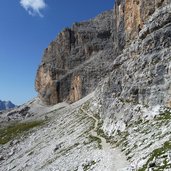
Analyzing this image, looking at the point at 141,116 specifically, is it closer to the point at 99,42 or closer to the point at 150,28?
the point at 150,28

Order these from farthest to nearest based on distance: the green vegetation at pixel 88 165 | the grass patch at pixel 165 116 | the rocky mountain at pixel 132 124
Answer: the grass patch at pixel 165 116, the green vegetation at pixel 88 165, the rocky mountain at pixel 132 124

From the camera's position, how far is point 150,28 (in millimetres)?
62219

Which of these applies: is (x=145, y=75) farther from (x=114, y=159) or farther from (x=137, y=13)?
(x=137, y=13)

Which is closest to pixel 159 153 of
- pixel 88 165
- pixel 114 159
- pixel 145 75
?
pixel 114 159

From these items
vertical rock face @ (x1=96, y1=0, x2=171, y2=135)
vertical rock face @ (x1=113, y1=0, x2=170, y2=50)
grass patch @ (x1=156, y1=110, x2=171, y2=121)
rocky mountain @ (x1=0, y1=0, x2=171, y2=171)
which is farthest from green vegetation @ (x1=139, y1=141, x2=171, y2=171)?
vertical rock face @ (x1=113, y1=0, x2=170, y2=50)

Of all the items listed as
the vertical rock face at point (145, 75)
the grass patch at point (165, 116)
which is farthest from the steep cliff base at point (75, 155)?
the grass patch at point (165, 116)

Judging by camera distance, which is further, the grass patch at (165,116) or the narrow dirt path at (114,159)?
the grass patch at (165,116)

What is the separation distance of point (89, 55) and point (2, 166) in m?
127

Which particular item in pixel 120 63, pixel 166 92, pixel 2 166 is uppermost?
pixel 120 63

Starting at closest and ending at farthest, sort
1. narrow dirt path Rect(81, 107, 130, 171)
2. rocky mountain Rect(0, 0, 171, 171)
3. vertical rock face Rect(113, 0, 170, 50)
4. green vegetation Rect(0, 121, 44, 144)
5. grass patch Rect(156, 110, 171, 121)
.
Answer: narrow dirt path Rect(81, 107, 130, 171)
rocky mountain Rect(0, 0, 171, 171)
grass patch Rect(156, 110, 171, 121)
vertical rock face Rect(113, 0, 170, 50)
green vegetation Rect(0, 121, 44, 144)

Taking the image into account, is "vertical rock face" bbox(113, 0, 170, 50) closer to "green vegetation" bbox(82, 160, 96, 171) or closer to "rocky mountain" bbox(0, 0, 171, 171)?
"rocky mountain" bbox(0, 0, 171, 171)

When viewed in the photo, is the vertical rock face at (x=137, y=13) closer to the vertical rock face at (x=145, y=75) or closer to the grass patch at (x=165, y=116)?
the vertical rock face at (x=145, y=75)

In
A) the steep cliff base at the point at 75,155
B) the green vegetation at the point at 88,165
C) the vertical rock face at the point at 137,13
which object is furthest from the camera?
the vertical rock face at the point at 137,13

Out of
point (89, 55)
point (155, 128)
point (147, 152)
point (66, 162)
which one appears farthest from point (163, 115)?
point (89, 55)
